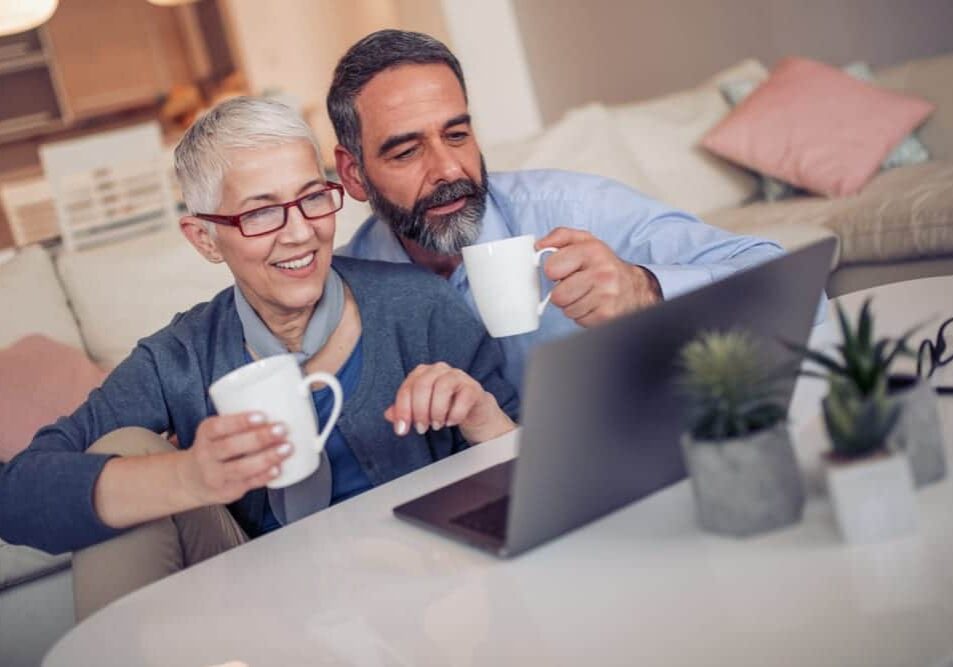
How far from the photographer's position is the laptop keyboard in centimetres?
89

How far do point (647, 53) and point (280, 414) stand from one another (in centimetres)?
429

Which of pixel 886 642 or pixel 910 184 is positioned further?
pixel 910 184

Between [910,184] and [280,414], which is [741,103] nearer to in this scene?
[910,184]

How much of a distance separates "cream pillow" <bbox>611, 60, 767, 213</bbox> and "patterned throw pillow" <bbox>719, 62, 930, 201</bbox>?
0.22ft

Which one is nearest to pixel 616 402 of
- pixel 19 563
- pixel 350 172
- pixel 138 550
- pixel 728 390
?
pixel 728 390

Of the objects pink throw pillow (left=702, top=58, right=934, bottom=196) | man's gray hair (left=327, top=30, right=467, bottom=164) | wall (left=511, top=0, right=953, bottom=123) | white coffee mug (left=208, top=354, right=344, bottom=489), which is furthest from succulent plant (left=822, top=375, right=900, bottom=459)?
wall (left=511, top=0, right=953, bottom=123)

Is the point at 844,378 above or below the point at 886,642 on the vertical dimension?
above

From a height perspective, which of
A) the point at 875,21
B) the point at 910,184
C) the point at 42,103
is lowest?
the point at 910,184

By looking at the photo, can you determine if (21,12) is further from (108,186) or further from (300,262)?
(300,262)

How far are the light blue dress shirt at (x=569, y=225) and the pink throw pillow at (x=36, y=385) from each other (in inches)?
29.2

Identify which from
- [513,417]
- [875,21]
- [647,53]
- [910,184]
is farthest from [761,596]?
[647,53]

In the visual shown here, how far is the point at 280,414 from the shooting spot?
0.92 m

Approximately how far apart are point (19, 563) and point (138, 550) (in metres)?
1.03

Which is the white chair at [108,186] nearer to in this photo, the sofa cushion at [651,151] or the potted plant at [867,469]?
the sofa cushion at [651,151]
